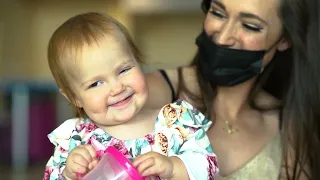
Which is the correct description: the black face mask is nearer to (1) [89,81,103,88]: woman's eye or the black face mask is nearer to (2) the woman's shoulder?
(2) the woman's shoulder

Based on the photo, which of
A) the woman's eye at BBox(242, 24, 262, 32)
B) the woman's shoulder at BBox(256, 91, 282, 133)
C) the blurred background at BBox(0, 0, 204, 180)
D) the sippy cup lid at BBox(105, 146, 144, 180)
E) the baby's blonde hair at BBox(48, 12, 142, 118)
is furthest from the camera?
the blurred background at BBox(0, 0, 204, 180)

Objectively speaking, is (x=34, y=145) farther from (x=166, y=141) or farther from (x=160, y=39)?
(x=166, y=141)

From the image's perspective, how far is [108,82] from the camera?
3.41 ft

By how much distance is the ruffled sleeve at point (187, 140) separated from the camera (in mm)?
1064

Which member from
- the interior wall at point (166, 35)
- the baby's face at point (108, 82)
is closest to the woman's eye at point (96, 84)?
the baby's face at point (108, 82)

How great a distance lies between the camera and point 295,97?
139 cm

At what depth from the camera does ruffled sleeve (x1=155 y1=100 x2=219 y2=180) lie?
3.49 ft

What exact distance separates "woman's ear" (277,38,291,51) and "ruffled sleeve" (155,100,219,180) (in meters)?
0.39

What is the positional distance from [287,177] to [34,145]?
1883 millimetres

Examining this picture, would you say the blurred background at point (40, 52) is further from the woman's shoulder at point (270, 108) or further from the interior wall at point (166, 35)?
the woman's shoulder at point (270, 108)

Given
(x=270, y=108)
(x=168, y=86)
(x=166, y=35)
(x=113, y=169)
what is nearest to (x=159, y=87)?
(x=168, y=86)

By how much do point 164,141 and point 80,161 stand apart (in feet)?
0.56

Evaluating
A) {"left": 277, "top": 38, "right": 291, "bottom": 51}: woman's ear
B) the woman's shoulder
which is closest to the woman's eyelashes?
{"left": 277, "top": 38, "right": 291, "bottom": 51}: woman's ear

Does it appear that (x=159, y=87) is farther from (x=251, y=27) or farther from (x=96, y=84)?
(x=96, y=84)
